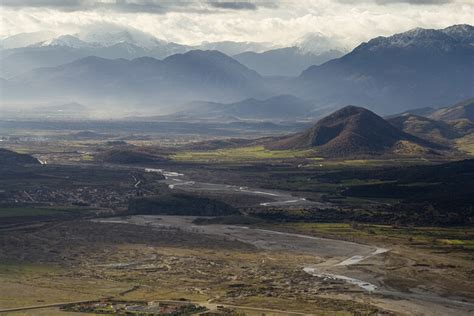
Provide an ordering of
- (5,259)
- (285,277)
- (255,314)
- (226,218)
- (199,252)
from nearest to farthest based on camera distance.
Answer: (255,314)
(285,277)
(5,259)
(199,252)
(226,218)

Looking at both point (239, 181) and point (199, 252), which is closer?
point (199, 252)

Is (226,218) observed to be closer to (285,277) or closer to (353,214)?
(353,214)

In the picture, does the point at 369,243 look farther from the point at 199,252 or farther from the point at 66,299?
the point at 66,299

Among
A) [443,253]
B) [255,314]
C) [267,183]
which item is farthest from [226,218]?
[255,314]

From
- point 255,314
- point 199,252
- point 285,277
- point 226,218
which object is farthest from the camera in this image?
point 226,218

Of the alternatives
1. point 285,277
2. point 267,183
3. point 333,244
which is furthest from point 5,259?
point 267,183

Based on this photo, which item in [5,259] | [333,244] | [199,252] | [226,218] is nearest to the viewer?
[5,259]

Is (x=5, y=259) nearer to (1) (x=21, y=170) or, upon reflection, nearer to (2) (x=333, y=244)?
(2) (x=333, y=244)

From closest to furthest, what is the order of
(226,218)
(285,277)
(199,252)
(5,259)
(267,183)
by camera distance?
(285,277), (5,259), (199,252), (226,218), (267,183)

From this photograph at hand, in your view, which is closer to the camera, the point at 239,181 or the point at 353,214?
the point at 353,214
